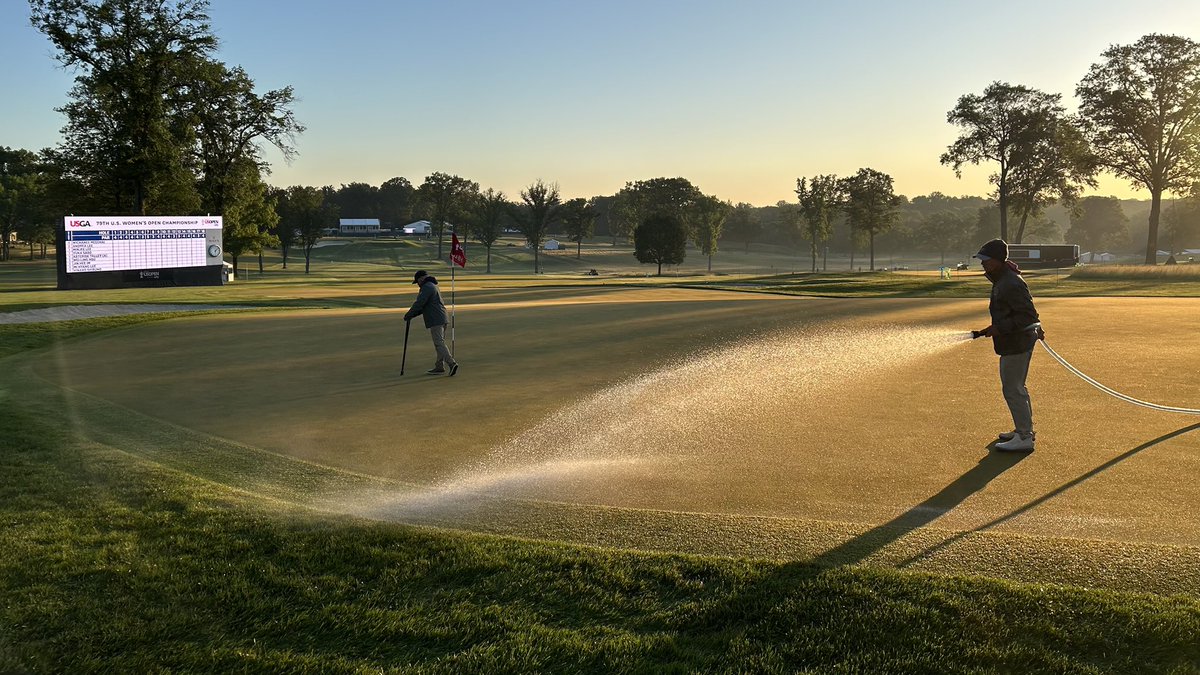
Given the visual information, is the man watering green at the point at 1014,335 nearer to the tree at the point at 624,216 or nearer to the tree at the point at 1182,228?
the tree at the point at 624,216

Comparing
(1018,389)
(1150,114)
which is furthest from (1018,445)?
(1150,114)

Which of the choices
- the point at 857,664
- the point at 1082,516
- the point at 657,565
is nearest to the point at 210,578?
the point at 657,565

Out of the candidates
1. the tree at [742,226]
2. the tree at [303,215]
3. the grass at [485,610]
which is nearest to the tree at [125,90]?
the tree at [303,215]

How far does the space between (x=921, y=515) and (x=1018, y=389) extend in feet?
11.2

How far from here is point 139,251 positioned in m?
49.6

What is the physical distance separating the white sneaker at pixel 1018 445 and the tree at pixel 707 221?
11142 centimetres


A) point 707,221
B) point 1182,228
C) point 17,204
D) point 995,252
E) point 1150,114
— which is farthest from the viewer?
point 1182,228

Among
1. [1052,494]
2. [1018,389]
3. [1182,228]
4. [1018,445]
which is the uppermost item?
[1182,228]

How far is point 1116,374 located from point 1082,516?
28.7 ft

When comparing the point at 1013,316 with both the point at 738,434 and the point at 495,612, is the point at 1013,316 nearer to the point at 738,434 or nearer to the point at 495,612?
the point at 738,434

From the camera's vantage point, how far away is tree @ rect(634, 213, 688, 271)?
98375 mm

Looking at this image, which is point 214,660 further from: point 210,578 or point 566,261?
point 566,261

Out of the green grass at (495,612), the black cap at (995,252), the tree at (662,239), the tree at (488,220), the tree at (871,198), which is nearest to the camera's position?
the green grass at (495,612)

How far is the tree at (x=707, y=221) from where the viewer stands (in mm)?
122625
